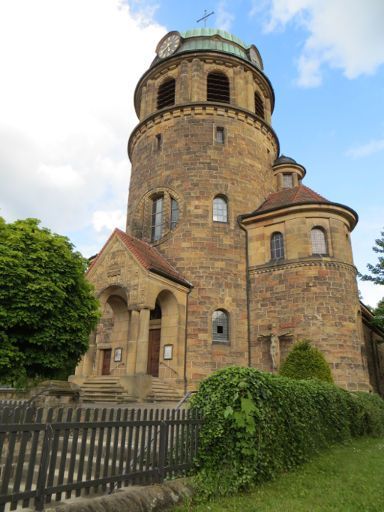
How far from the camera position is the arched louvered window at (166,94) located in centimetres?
2488

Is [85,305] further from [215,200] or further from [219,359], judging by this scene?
[215,200]

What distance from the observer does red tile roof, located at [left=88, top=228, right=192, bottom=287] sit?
56.6 ft

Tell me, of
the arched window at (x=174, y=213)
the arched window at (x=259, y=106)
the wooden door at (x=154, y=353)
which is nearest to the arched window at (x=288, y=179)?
the arched window at (x=259, y=106)

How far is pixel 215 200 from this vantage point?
70.9 ft

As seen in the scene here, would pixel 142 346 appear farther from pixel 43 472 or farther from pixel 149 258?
pixel 43 472

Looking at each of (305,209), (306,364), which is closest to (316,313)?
(306,364)

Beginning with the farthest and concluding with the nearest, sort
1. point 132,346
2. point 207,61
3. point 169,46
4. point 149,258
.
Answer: point 169,46
point 207,61
point 149,258
point 132,346

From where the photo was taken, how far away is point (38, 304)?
11547 mm

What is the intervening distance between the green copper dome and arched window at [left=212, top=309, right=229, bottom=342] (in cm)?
1563

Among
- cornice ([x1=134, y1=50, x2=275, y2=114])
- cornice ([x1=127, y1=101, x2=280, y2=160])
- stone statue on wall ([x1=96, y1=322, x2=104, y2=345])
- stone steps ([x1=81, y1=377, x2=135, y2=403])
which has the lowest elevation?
stone steps ([x1=81, y1=377, x2=135, y2=403])

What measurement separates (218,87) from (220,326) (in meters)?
14.3

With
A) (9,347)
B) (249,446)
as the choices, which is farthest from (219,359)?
(249,446)

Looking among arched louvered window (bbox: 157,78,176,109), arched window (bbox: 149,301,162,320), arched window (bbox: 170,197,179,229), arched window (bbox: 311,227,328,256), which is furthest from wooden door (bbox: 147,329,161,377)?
arched louvered window (bbox: 157,78,176,109)

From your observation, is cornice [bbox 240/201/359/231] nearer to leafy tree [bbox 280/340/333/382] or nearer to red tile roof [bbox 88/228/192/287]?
red tile roof [bbox 88/228/192/287]
